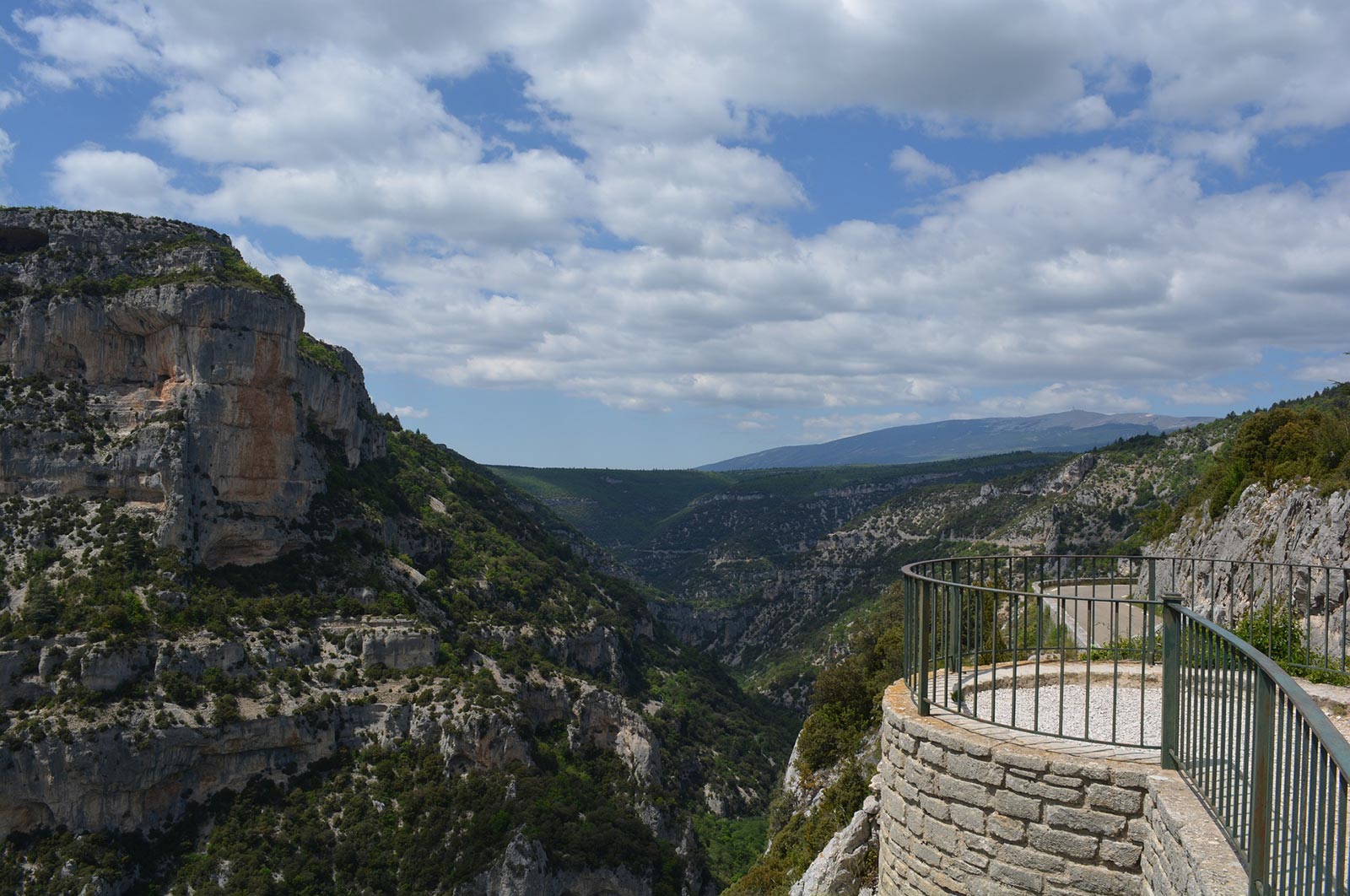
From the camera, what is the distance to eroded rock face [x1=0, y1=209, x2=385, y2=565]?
4869 cm

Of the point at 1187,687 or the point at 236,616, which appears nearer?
the point at 1187,687

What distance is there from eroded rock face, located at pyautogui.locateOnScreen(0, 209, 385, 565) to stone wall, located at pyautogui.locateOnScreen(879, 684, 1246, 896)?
173 ft

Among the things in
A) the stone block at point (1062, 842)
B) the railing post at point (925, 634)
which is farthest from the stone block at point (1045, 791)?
the railing post at point (925, 634)

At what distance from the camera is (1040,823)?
532cm

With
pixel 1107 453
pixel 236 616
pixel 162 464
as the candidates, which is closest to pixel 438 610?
pixel 236 616

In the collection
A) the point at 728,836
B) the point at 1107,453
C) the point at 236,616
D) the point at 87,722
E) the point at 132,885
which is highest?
the point at 1107,453

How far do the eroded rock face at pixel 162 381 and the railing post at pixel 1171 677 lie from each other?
5412 cm

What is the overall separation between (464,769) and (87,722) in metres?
19.0

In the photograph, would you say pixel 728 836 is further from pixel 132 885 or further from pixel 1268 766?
pixel 1268 766

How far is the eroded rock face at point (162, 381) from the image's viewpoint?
160 ft

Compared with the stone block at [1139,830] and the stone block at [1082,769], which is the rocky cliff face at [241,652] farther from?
the stone block at [1139,830]

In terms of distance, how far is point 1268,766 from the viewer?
3.93 m

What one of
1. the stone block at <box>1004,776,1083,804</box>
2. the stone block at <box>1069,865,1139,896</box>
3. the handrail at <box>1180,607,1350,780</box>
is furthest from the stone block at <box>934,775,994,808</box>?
the handrail at <box>1180,607,1350,780</box>

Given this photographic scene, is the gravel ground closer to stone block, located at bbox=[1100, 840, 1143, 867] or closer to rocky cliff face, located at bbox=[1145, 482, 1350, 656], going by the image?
stone block, located at bbox=[1100, 840, 1143, 867]
